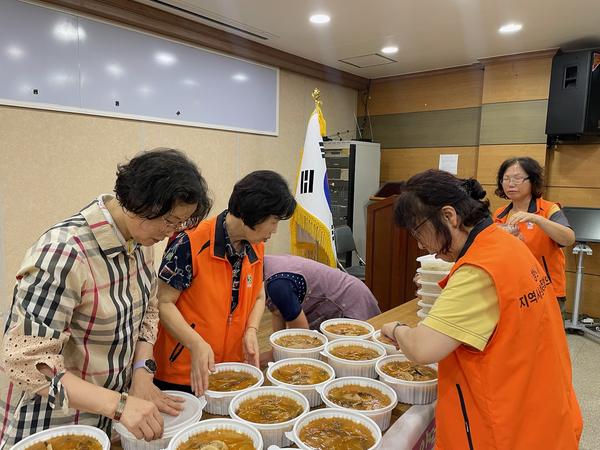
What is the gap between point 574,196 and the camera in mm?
4594

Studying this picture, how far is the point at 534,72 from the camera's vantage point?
454cm

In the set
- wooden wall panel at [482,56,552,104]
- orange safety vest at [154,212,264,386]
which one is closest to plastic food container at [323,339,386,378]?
orange safety vest at [154,212,264,386]

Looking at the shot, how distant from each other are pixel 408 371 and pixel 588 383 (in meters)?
2.71

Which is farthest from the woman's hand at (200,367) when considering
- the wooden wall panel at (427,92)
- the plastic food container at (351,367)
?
the wooden wall panel at (427,92)

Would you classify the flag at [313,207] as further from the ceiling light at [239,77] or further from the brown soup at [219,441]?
the brown soup at [219,441]

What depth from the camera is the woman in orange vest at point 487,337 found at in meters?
1.03

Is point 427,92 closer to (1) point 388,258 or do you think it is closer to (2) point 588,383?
(1) point 388,258

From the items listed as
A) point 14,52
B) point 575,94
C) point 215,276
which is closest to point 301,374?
point 215,276

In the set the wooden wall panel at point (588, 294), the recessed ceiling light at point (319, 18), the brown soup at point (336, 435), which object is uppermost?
the recessed ceiling light at point (319, 18)

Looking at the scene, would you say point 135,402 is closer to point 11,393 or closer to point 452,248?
point 11,393

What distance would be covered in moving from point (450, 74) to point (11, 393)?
17.8ft

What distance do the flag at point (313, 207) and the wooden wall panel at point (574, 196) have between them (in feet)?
8.24

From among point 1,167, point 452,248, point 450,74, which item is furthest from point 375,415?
point 450,74

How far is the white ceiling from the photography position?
10.8 ft
